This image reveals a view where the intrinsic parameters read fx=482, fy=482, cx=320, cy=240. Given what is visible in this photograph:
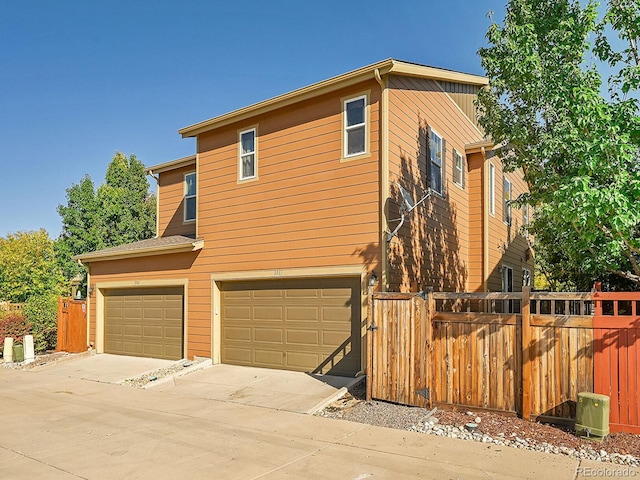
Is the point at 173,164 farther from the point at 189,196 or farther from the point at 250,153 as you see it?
the point at 250,153

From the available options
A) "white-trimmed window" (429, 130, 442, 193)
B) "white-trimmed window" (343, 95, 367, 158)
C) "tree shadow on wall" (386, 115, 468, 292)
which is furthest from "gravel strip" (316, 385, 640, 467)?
"white-trimmed window" (429, 130, 442, 193)

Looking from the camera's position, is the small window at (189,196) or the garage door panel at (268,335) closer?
the garage door panel at (268,335)

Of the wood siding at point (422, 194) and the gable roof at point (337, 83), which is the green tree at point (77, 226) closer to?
the gable roof at point (337, 83)

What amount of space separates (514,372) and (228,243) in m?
7.55

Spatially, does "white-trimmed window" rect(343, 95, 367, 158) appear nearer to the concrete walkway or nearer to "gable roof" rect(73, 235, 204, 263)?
"gable roof" rect(73, 235, 204, 263)

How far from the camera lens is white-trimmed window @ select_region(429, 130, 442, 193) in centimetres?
1188

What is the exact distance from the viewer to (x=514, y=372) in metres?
7.11

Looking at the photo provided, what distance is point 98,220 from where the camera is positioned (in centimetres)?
A: 3017

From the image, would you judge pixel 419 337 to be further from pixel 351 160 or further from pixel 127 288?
pixel 127 288

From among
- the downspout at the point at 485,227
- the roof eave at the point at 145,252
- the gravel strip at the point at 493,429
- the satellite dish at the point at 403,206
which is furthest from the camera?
the downspout at the point at 485,227

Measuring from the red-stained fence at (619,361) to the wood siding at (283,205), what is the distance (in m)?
4.09

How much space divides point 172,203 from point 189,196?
0.98 m

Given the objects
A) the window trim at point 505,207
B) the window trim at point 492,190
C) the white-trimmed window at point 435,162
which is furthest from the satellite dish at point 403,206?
the window trim at point 505,207

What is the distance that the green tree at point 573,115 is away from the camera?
7.04m
